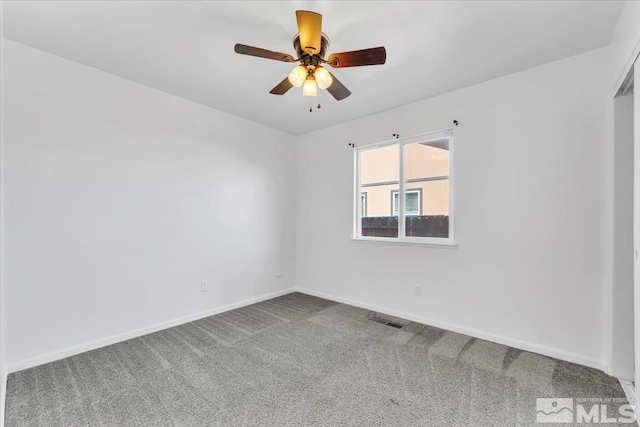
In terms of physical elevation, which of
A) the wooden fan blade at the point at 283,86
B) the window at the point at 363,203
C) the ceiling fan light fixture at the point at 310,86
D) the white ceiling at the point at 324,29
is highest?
the white ceiling at the point at 324,29

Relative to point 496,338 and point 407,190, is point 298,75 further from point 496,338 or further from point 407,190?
point 496,338

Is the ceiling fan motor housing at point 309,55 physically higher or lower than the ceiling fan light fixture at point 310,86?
higher

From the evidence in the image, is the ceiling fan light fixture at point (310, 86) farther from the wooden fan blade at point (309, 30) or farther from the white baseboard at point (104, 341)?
the white baseboard at point (104, 341)

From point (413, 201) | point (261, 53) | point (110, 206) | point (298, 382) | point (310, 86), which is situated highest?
point (261, 53)

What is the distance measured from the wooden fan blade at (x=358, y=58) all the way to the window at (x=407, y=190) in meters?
1.67

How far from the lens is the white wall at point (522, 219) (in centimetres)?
236

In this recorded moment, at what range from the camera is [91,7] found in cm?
191

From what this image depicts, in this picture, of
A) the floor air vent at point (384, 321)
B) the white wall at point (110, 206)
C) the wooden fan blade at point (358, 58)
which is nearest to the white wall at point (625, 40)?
the wooden fan blade at point (358, 58)

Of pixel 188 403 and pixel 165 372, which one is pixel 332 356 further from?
pixel 165 372

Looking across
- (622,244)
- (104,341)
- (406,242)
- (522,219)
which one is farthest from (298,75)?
(104,341)

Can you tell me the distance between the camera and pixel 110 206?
277cm

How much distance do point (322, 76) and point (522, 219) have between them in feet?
7.46

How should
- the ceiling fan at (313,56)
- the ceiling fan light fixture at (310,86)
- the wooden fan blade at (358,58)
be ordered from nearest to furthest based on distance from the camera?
the ceiling fan at (313,56) → the wooden fan blade at (358,58) → the ceiling fan light fixture at (310,86)

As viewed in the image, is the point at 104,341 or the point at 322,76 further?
the point at 104,341
